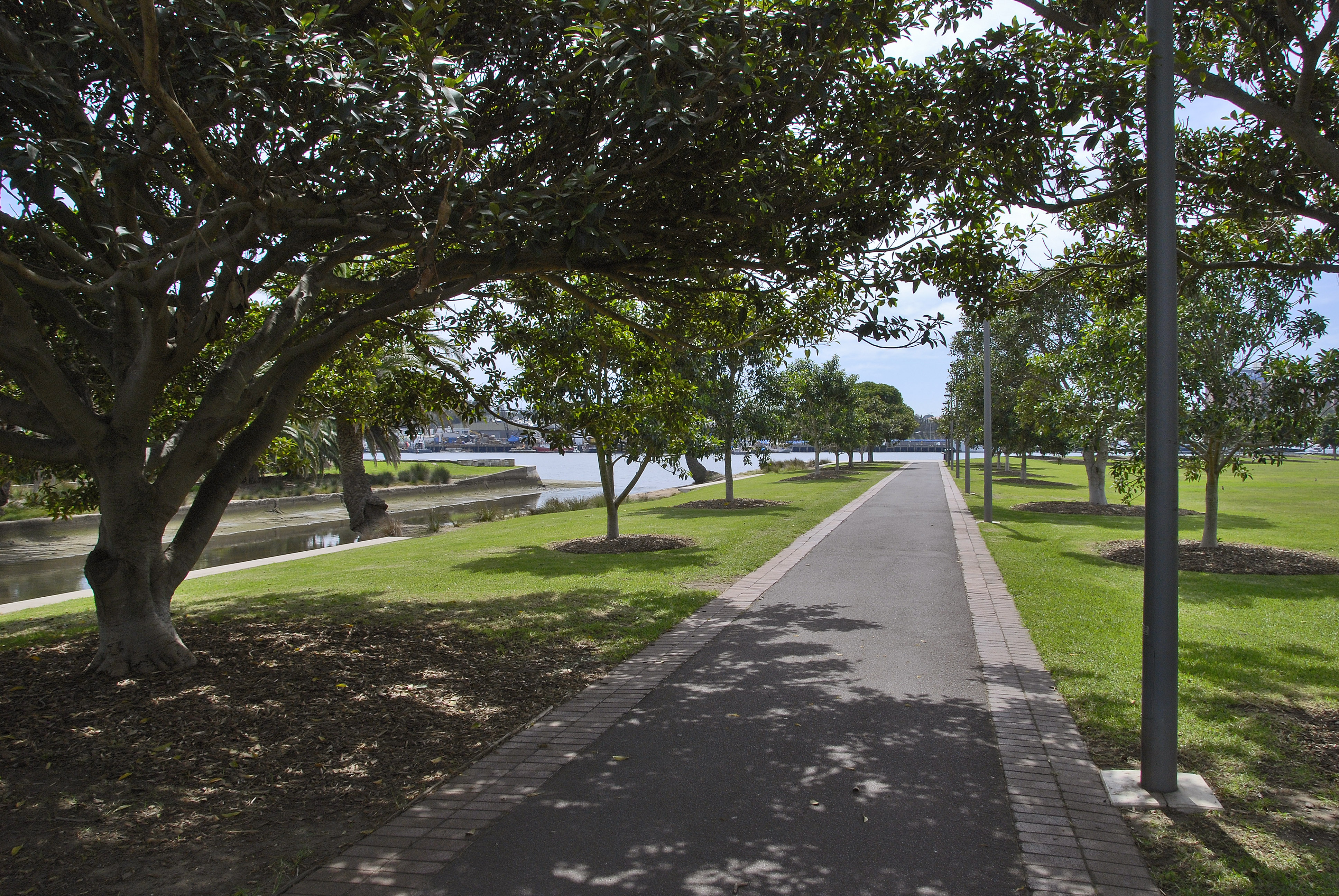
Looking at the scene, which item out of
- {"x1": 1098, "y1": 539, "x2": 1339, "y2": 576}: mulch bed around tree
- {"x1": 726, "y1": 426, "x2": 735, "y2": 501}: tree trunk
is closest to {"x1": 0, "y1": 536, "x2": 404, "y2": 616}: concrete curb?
{"x1": 726, "y1": 426, "x2": 735, "y2": 501}: tree trunk

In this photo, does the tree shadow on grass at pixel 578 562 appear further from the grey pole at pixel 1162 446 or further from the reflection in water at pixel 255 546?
the grey pole at pixel 1162 446

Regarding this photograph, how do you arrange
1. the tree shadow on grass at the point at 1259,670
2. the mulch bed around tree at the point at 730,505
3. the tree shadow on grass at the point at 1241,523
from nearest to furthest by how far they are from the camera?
the tree shadow on grass at the point at 1259,670 → the tree shadow on grass at the point at 1241,523 → the mulch bed around tree at the point at 730,505

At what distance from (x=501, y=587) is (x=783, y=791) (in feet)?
24.6

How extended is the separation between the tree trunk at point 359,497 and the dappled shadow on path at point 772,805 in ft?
53.6

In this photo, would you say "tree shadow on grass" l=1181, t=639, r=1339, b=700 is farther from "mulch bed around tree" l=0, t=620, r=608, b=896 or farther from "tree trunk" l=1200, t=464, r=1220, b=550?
"tree trunk" l=1200, t=464, r=1220, b=550

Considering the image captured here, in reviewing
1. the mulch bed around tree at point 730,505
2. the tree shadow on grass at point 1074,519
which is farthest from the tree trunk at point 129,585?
the mulch bed around tree at point 730,505

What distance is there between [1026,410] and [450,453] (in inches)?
3802

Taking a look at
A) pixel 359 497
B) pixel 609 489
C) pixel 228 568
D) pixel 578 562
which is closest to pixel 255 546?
pixel 359 497

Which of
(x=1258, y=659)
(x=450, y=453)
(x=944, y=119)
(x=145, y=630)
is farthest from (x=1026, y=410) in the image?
(x=450, y=453)

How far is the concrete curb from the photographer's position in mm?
11359

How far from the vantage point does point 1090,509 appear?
22.1 m

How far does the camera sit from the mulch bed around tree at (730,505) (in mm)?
24578

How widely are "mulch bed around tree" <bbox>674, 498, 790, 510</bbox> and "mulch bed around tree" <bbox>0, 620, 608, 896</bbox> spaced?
16919 millimetres

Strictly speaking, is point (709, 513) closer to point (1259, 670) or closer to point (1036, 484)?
point (1259, 670)
